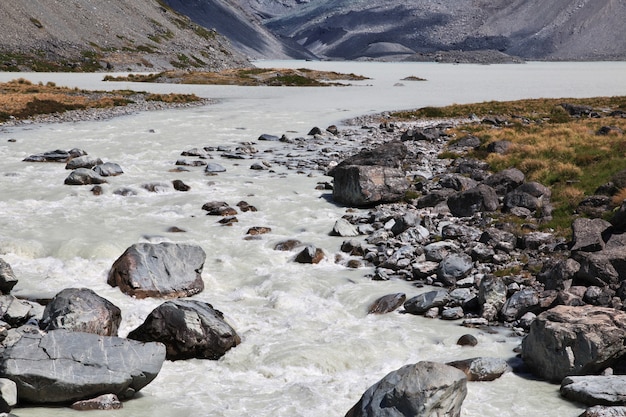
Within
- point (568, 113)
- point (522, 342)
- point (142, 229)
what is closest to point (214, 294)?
point (142, 229)

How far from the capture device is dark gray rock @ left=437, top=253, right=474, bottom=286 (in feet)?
58.4

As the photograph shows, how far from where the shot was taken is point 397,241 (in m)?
21.0

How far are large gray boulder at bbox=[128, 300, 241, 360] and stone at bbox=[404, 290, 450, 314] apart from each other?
4679mm

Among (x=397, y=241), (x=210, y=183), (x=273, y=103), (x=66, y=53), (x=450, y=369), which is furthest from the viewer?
(x=66, y=53)

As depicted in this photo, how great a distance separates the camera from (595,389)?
11.6 meters

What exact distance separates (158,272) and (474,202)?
42.1 ft

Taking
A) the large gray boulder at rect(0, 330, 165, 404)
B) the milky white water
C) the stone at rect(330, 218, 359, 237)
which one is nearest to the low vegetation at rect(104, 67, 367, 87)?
the milky white water

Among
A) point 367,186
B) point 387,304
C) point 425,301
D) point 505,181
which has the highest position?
point 505,181

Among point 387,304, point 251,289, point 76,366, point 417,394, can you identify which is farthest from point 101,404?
point 387,304

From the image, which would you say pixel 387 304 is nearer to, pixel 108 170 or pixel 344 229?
pixel 344 229

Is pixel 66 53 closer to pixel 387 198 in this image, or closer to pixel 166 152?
pixel 166 152

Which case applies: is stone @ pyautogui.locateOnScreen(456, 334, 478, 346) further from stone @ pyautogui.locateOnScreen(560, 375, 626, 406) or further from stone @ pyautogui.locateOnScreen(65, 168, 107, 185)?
stone @ pyautogui.locateOnScreen(65, 168, 107, 185)

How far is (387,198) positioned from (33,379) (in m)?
17.8

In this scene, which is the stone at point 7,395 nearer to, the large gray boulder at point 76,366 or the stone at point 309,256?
the large gray boulder at point 76,366
